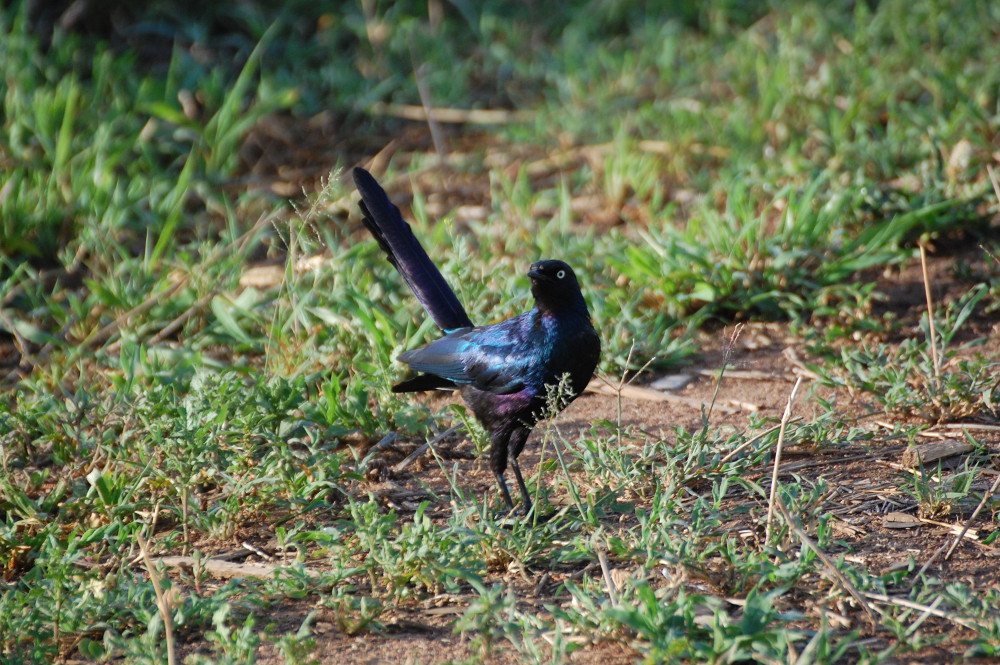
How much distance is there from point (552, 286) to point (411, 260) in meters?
0.78

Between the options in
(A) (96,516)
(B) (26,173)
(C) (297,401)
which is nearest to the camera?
(A) (96,516)

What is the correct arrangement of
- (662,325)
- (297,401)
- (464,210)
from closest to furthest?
1. (297,401)
2. (662,325)
3. (464,210)

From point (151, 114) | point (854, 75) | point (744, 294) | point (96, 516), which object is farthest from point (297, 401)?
point (854, 75)

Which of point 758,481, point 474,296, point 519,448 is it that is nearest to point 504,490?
point 519,448

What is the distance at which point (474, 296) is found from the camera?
15.0 ft

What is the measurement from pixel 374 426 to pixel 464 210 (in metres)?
2.44

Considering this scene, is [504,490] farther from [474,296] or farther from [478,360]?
[474,296]

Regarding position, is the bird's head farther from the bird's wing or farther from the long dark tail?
the long dark tail

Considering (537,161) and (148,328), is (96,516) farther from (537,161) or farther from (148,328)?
(537,161)

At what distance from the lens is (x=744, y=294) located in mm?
4820

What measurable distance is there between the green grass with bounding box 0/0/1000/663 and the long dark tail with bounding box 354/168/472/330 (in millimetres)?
305

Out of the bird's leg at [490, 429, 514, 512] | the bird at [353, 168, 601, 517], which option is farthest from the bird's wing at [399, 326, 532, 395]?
the bird's leg at [490, 429, 514, 512]

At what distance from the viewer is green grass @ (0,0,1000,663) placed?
2.85 meters

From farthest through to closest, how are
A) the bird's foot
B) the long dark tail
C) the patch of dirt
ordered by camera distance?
the long dark tail
the bird's foot
the patch of dirt
